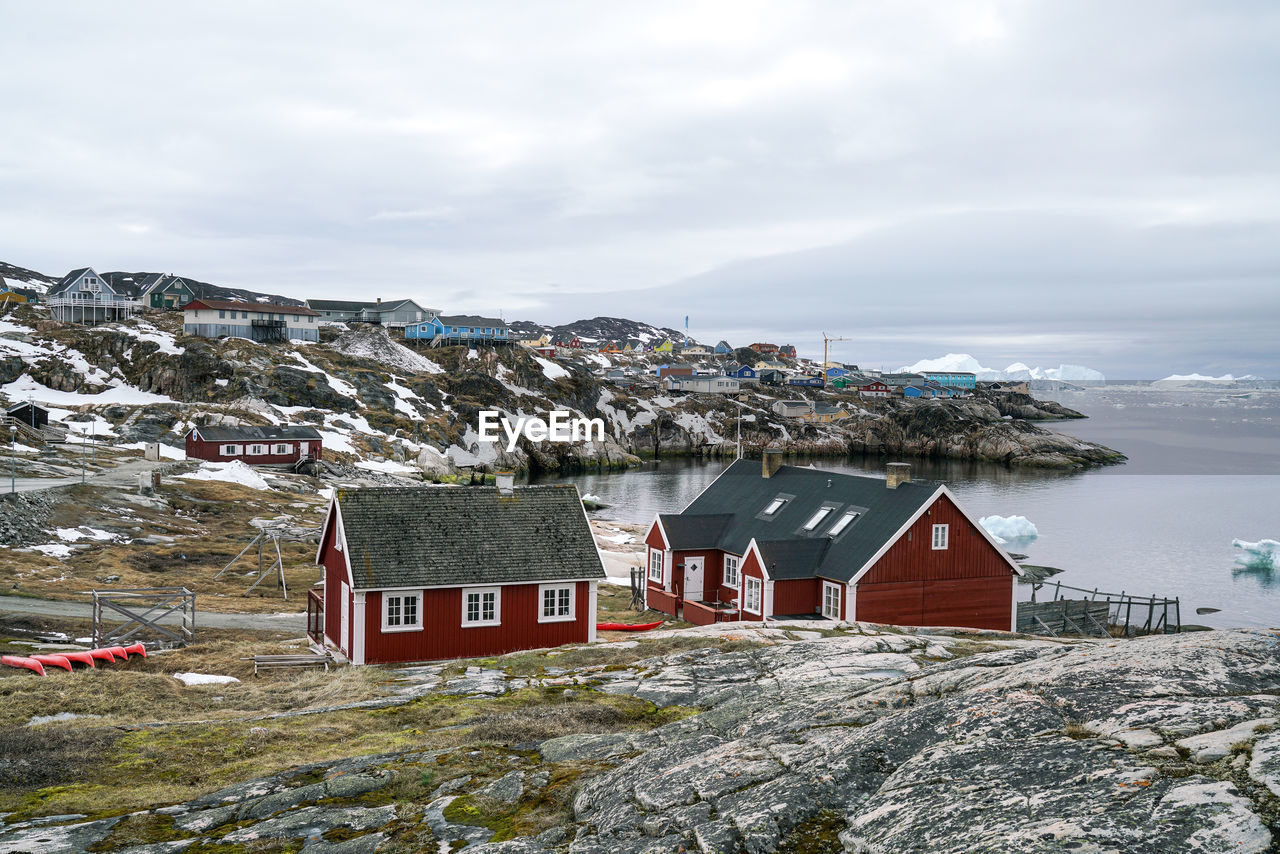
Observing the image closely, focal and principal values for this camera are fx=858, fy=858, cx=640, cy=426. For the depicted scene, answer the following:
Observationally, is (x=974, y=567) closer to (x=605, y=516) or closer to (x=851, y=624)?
(x=851, y=624)

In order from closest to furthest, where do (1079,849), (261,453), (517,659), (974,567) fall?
(1079,849)
(517,659)
(974,567)
(261,453)

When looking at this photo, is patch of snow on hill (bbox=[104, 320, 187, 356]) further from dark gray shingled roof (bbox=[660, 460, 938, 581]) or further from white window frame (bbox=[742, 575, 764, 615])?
white window frame (bbox=[742, 575, 764, 615])

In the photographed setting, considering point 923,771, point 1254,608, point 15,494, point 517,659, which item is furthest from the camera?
point 1254,608

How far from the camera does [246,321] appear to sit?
133 m

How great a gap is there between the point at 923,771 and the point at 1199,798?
288 cm

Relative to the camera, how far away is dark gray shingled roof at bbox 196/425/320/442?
275 feet

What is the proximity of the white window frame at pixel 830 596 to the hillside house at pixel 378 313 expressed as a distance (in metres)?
150

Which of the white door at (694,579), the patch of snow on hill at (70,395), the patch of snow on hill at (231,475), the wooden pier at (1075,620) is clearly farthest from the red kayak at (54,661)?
the patch of snow on hill at (70,395)

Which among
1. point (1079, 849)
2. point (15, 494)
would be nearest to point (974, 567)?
point (1079, 849)

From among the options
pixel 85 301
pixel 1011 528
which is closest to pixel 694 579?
pixel 1011 528

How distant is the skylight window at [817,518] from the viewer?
37.6 metres

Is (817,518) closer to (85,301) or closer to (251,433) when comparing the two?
(251,433)

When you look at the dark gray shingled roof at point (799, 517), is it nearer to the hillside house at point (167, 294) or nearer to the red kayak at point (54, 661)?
the red kayak at point (54, 661)

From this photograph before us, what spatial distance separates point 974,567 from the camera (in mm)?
35938
